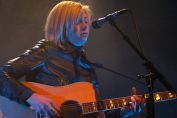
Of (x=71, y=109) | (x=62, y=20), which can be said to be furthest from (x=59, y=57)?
(x=71, y=109)

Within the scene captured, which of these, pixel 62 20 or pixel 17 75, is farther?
pixel 62 20

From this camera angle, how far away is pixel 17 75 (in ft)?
9.74

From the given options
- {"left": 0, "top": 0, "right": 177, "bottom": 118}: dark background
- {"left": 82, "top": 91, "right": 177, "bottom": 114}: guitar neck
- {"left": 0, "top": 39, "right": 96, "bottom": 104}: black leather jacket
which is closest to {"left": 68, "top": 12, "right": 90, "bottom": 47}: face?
{"left": 0, "top": 39, "right": 96, "bottom": 104}: black leather jacket

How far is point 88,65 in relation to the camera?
3.44 metres

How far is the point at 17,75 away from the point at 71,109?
551mm

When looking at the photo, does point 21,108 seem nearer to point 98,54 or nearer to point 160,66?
point 98,54

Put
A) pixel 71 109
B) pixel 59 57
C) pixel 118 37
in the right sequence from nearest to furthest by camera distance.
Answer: pixel 71 109 → pixel 59 57 → pixel 118 37

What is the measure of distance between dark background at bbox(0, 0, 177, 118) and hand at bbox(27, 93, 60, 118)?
191 centimetres

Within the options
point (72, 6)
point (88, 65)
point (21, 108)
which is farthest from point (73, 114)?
point (72, 6)

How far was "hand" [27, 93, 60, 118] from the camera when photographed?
2.77 metres

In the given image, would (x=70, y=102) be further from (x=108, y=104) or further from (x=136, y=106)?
(x=136, y=106)

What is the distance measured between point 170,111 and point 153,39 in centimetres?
113

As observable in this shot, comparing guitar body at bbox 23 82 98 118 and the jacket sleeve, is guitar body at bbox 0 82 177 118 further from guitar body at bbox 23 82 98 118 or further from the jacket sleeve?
the jacket sleeve

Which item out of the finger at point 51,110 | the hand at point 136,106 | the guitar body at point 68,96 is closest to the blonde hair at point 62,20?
the guitar body at point 68,96
